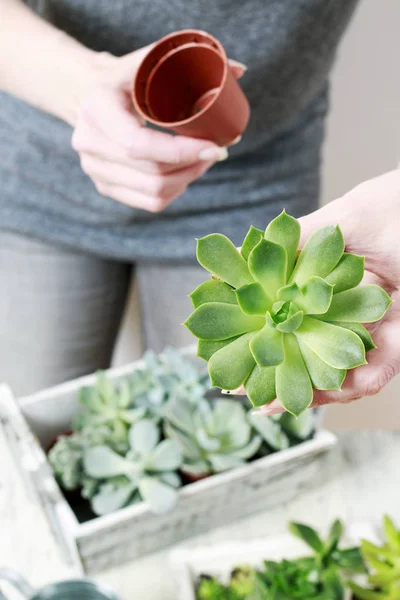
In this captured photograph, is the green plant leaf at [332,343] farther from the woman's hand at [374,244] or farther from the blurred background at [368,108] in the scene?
the blurred background at [368,108]

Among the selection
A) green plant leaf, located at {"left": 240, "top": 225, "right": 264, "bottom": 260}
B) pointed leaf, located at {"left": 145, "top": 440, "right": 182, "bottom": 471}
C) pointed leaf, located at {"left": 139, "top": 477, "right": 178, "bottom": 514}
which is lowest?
pointed leaf, located at {"left": 145, "top": 440, "right": 182, "bottom": 471}

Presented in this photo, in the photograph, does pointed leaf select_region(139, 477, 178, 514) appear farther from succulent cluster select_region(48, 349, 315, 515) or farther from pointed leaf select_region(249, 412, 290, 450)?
pointed leaf select_region(249, 412, 290, 450)

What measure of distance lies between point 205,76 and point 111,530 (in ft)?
1.22

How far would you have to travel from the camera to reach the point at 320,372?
25 centimetres

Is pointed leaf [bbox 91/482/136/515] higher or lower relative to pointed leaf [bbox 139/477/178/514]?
lower

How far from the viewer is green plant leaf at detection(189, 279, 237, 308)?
0.25 metres

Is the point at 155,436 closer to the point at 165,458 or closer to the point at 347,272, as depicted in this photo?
the point at 165,458

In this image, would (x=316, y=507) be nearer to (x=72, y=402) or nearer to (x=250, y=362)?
(x=72, y=402)

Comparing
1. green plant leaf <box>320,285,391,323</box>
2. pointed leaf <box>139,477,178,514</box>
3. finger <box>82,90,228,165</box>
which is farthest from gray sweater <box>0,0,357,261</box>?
green plant leaf <box>320,285,391,323</box>

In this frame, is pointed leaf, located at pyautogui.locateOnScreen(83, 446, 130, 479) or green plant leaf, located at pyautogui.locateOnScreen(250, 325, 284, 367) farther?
pointed leaf, located at pyautogui.locateOnScreen(83, 446, 130, 479)

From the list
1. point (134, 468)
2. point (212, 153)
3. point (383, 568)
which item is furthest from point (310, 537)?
point (212, 153)

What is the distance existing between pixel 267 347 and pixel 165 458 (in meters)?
0.37

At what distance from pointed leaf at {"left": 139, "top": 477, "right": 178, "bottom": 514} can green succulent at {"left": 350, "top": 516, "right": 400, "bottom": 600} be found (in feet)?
0.52

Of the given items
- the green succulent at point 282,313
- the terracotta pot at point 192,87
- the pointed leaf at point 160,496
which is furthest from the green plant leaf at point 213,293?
the pointed leaf at point 160,496
